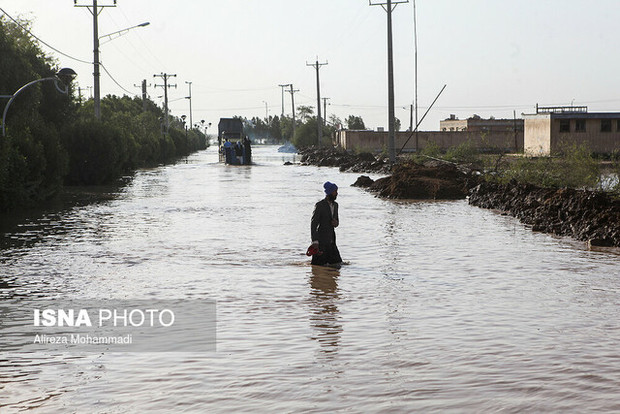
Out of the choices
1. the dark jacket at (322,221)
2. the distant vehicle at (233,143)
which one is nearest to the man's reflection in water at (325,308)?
the dark jacket at (322,221)

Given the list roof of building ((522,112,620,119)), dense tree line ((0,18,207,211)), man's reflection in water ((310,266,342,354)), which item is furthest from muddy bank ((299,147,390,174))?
man's reflection in water ((310,266,342,354))

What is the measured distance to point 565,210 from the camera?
21047mm

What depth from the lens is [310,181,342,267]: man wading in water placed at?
13164 millimetres

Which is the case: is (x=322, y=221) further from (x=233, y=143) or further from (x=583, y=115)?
(x=233, y=143)

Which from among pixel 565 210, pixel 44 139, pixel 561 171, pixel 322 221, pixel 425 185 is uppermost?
pixel 44 139

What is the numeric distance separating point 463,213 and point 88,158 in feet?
73.5

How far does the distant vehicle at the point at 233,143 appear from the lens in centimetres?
6931

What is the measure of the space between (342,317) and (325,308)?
1.95 feet

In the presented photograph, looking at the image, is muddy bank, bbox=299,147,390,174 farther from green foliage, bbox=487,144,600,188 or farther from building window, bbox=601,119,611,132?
green foliage, bbox=487,144,600,188

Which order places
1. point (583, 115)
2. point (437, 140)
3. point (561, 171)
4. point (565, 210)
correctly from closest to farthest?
point (565, 210) < point (561, 171) < point (583, 115) < point (437, 140)

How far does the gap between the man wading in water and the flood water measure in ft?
1.02

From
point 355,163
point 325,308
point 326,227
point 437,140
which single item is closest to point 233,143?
point 355,163

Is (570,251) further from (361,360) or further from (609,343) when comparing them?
(361,360)

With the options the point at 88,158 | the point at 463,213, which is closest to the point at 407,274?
the point at 463,213
